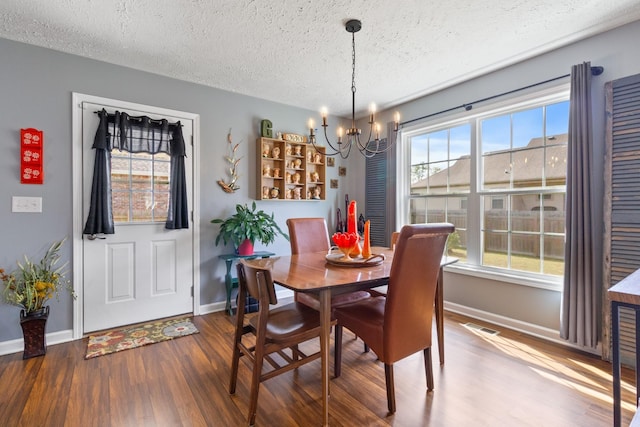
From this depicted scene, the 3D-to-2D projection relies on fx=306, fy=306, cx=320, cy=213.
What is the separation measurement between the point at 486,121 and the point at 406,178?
1.14 metres

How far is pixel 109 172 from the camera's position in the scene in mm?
2842

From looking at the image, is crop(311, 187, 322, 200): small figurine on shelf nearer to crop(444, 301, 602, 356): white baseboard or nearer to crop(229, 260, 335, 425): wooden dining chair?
crop(444, 301, 602, 356): white baseboard

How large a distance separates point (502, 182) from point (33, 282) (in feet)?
13.9

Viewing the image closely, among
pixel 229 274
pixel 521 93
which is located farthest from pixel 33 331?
pixel 521 93

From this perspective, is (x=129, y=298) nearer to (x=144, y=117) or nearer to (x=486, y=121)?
(x=144, y=117)

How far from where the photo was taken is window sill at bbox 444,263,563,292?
265 centimetres

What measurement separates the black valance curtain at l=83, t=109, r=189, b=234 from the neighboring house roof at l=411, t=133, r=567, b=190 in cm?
300

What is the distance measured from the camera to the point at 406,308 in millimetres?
1753

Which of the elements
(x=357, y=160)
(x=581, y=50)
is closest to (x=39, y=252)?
(x=357, y=160)

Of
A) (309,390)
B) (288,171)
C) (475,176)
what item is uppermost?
(288,171)

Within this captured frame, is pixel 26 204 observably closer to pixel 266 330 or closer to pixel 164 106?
pixel 164 106

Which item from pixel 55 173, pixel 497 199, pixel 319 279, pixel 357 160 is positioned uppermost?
pixel 357 160

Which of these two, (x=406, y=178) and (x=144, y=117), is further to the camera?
(x=406, y=178)

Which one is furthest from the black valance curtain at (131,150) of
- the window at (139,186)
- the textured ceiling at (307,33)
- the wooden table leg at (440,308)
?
the wooden table leg at (440,308)
